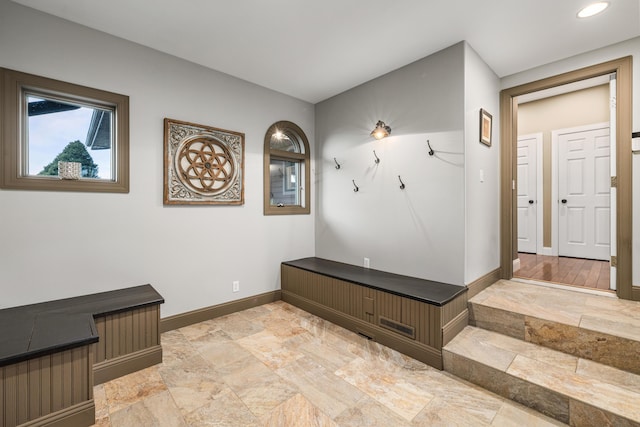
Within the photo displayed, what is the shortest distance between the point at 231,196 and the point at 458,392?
2.74 meters

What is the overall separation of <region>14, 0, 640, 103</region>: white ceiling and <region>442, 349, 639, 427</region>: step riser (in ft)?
8.62

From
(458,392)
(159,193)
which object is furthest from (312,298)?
(159,193)

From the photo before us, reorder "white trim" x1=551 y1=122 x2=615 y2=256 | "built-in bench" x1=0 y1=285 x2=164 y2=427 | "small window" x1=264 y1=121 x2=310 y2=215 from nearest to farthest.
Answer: "built-in bench" x1=0 y1=285 x2=164 y2=427 → "small window" x1=264 y1=121 x2=310 y2=215 → "white trim" x1=551 y1=122 x2=615 y2=256

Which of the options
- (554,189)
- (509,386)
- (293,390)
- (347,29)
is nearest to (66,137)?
(347,29)

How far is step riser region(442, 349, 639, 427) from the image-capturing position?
154cm

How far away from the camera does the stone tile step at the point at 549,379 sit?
1565mm

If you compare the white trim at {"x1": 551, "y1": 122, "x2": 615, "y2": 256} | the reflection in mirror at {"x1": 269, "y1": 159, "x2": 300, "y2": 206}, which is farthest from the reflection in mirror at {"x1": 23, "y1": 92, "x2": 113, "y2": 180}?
the white trim at {"x1": 551, "y1": 122, "x2": 615, "y2": 256}

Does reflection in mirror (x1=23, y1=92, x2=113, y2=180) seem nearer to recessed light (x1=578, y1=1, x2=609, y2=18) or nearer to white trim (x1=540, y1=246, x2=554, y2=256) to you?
recessed light (x1=578, y1=1, x2=609, y2=18)

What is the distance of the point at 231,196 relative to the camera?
3.24 m

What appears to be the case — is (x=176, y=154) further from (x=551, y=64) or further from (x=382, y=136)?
(x=551, y=64)

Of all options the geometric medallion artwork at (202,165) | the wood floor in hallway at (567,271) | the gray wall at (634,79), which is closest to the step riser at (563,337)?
the gray wall at (634,79)

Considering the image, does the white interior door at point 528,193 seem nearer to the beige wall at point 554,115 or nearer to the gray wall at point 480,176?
the beige wall at point 554,115

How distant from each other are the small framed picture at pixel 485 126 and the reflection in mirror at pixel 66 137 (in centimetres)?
353

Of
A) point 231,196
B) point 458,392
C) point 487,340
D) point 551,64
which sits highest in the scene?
point 551,64
